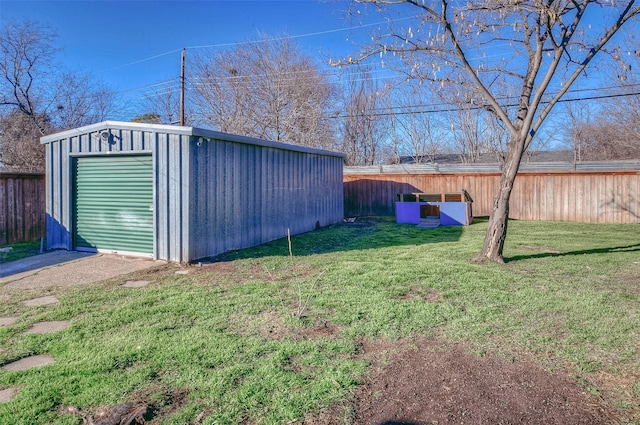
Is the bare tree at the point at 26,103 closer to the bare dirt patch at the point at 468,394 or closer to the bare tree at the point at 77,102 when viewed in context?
the bare tree at the point at 77,102

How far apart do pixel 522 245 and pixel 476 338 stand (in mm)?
5976

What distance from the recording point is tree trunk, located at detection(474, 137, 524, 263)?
6703 mm

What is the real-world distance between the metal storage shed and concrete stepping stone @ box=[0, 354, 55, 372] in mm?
3652

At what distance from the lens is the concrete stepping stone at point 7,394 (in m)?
2.55

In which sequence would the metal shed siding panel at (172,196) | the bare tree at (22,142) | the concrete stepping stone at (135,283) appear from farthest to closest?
the bare tree at (22,142) < the metal shed siding panel at (172,196) < the concrete stepping stone at (135,283)

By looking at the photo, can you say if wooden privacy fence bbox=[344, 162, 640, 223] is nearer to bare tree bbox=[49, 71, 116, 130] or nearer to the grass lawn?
the grass lawn

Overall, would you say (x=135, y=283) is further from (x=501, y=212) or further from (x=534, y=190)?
(x=534, y=190)

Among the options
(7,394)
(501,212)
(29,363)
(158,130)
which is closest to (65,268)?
(158,130)

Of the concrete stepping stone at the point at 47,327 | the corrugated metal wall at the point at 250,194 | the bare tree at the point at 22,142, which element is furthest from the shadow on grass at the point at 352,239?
the bare tree at the point at 22,142

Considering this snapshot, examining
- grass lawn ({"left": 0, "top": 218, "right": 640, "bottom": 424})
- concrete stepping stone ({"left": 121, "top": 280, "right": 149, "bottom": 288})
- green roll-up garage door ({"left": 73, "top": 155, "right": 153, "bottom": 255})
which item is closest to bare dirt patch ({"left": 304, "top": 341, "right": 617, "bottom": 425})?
grass lawn ({"left": 0, "top": 218, "right": 640, "bottom": 424})

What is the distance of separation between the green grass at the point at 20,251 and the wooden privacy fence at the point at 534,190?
1033cm

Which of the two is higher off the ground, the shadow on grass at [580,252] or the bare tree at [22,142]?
the bare tree at [22,142]

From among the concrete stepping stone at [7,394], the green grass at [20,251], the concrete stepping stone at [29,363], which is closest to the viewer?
the concrete stepping stone at [7,394]

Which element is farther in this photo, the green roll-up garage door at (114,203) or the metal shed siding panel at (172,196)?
the green roll-up garage door at (114,203)
